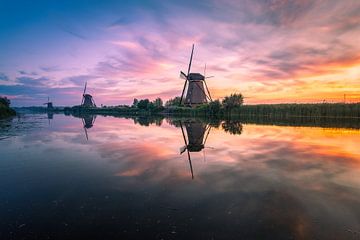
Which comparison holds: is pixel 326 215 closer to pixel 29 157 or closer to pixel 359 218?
pixel 359 218

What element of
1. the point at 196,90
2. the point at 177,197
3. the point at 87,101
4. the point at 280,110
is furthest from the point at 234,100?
the point at 87,101

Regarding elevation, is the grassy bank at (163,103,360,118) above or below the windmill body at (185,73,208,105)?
below

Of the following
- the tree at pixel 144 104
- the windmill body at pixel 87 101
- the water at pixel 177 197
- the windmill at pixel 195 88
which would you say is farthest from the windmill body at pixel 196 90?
the windmill body at pixel 87 101

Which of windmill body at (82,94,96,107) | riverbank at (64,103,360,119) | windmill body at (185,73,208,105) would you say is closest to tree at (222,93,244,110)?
riverbank at (64,103,360,119)

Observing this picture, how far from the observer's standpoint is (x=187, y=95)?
68625mm

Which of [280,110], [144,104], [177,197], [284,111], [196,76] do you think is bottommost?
[177,197]

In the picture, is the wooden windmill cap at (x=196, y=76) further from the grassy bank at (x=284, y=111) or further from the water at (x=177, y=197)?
the water at (x=177, y=197)

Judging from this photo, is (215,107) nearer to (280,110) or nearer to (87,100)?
(280,110)

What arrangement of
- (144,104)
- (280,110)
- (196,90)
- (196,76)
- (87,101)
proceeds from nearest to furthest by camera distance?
(280,110) < (196,76) < (196,90) < (144,104) < (87,101)

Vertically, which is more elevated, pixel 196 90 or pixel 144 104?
pixel 196 90

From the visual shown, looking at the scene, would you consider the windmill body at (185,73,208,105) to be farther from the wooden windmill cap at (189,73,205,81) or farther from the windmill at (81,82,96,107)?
the windmill at (81,82,96,107)

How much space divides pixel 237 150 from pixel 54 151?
9.76 metres

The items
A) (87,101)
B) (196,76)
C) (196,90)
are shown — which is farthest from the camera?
(87,101)

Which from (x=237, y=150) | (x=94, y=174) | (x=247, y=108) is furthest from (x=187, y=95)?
(x=94, y=174)
